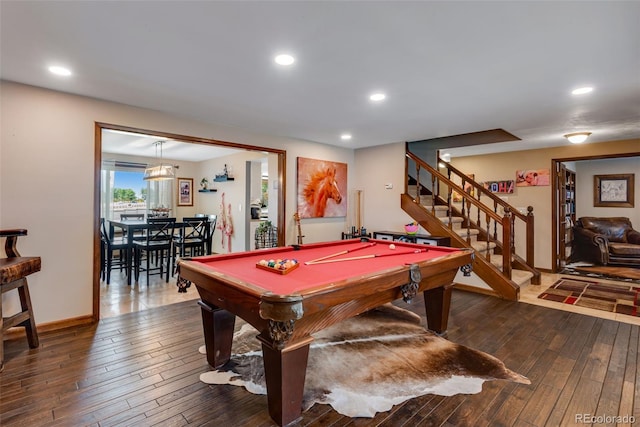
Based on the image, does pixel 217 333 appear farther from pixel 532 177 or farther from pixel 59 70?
pixel 532 177

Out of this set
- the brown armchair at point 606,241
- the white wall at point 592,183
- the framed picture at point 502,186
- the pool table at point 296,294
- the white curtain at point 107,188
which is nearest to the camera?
the pool table at point 296,294

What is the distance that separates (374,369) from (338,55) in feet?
7.69

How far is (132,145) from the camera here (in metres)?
6.39

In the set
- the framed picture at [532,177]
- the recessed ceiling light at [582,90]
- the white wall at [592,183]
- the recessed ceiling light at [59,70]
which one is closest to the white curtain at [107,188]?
the recessed ceiling light at [59,70]

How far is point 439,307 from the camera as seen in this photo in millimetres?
2912

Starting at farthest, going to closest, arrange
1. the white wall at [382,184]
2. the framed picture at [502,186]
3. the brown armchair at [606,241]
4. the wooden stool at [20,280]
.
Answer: the framed picture at [502,186] → the brown armchair at [606,241] → the white wall at [382,184] → the wooden stool at [20,280]

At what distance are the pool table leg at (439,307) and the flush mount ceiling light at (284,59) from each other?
234 cm

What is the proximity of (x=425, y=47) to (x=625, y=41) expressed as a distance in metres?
1.31

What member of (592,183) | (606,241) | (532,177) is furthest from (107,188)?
(592,183)

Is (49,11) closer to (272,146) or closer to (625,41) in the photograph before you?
(272,146)

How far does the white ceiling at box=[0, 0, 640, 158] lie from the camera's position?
1793 mm

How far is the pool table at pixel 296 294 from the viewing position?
1.63 m

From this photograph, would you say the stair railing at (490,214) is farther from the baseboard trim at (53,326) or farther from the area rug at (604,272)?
the baseboard trim at (53,326)

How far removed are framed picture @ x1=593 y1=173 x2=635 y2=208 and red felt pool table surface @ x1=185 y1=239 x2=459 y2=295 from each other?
677 cm
